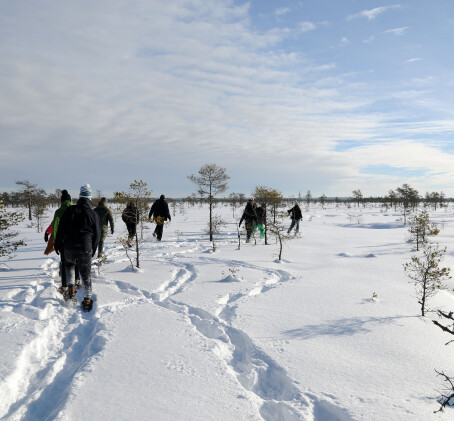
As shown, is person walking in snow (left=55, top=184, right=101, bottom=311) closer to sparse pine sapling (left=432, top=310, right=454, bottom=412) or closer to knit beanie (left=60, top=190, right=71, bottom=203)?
knit beanie (left=60, top=190, right=71, bottom=203)

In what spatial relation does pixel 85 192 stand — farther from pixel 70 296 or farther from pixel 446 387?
pixel 446 387

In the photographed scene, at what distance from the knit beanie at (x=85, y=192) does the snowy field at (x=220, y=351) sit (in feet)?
5.51

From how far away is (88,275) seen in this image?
456cm

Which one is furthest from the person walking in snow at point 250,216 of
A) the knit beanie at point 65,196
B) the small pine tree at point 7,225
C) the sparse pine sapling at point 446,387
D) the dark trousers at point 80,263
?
the sparse pine sapling at point 446,387

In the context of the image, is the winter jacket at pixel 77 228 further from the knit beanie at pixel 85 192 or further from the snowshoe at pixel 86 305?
the snowshoe at pixel 86 305

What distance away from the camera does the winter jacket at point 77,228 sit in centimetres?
448

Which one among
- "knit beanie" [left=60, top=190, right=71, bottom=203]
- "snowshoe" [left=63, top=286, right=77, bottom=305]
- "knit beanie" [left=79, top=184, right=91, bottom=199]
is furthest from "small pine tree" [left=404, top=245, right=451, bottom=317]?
"knit beanie" [left=60, top=190, right=71, bottom=203]

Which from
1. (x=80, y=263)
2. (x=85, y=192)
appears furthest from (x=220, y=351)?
(x=85, y=192)

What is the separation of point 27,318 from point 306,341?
3.56 meters

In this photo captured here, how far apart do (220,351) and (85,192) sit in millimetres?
3285

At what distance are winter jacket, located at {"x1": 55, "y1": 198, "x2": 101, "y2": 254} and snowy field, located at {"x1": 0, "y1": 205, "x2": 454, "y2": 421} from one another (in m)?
0.93

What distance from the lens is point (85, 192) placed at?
4.80 meters

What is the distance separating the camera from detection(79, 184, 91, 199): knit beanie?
4.75 metres

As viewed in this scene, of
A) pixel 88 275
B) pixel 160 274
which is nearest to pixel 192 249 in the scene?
pixel 160 274
